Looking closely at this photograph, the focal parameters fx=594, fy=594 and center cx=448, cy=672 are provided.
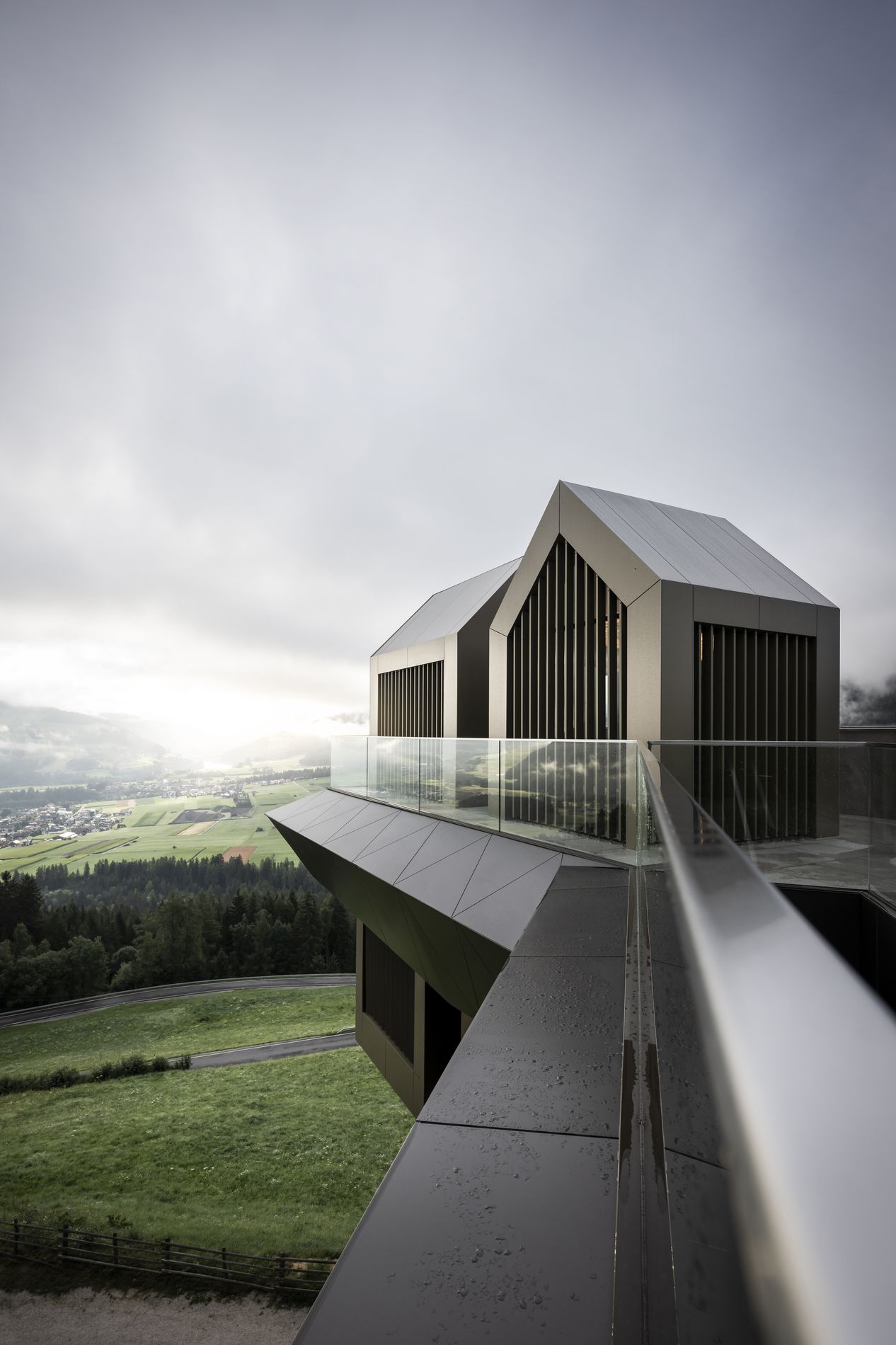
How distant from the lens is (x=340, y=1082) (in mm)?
26031

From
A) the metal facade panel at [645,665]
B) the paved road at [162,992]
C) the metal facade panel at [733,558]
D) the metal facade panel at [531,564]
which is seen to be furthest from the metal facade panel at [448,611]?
the paved road at [162,992]

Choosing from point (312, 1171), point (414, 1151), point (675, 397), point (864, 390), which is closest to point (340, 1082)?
point (312, 1171)

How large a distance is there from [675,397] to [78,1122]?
44695mm

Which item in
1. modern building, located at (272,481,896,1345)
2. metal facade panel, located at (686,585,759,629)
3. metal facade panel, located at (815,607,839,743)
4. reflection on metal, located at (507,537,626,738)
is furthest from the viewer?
metal facade panel, located at (815,607,839,743)

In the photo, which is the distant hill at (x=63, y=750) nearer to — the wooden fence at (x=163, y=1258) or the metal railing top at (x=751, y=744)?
the wooden fence at (x=163, y=1258)

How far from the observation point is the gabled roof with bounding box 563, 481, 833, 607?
1080cm

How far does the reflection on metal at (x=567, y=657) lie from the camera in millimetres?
10945

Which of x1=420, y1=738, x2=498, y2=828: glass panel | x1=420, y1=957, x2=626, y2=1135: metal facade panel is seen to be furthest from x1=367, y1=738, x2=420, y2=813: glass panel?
x1=420, y1=957, x2=626, y2=1135: metal facade panel

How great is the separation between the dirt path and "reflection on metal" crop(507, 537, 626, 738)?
16.5 meters

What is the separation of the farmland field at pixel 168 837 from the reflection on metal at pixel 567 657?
6524 cm

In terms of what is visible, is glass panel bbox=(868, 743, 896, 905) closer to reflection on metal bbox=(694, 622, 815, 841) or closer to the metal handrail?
reflection on metal bbox=(694, 622, 815, 841)

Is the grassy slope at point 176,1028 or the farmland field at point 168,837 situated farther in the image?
the farmland field at point 168,837

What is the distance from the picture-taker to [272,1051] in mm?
31172

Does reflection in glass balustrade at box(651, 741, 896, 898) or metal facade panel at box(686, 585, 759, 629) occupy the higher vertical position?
metal facade panel at box(686, 585, 759, 629)
